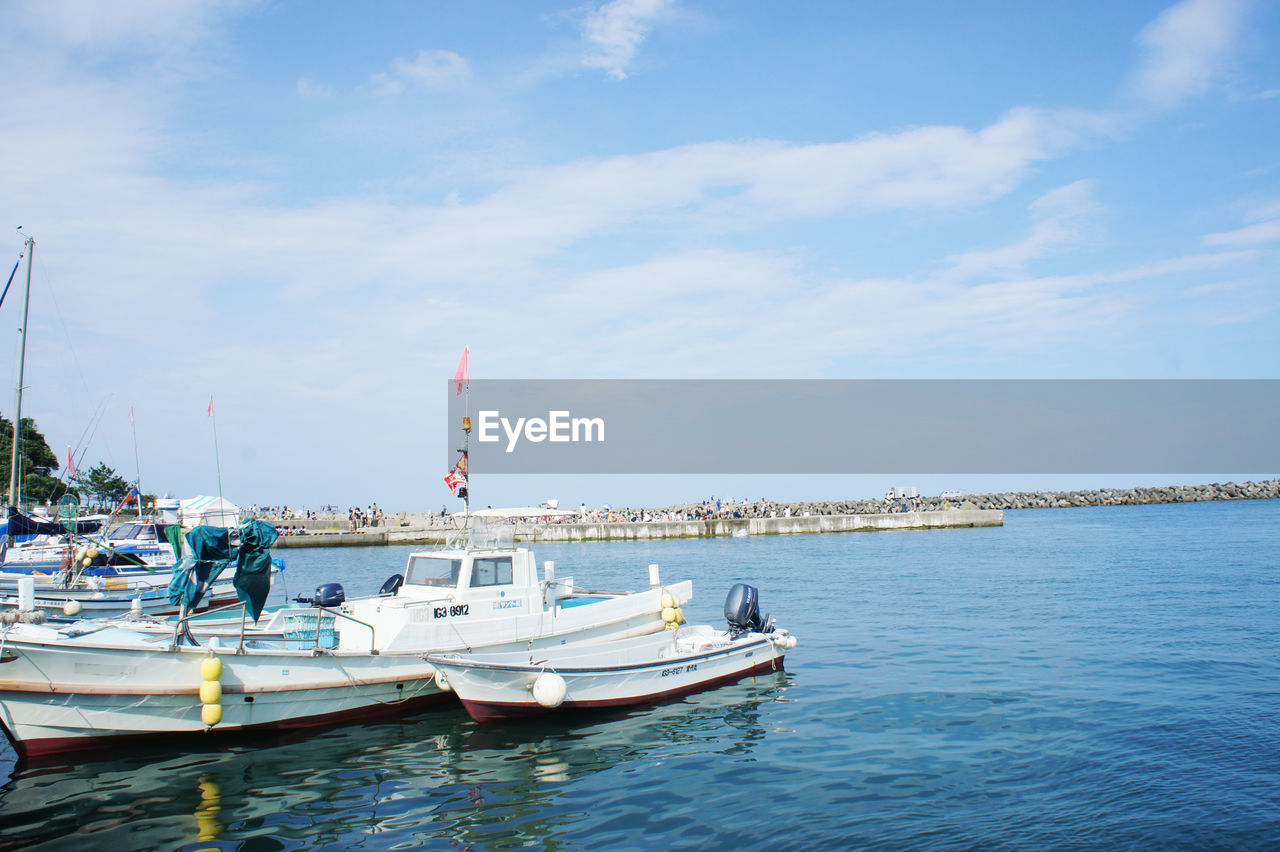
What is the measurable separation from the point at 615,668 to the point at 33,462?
7952cm

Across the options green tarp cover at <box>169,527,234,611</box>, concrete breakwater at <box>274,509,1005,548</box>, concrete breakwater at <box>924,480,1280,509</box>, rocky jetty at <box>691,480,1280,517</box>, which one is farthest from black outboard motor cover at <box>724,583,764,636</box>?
concrete breakwater at <box>924,480,1280,509</box>

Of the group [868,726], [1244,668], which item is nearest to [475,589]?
[868,726]

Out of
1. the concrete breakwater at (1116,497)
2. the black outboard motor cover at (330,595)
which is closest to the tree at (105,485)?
the black outboard motor cover at (330,595)

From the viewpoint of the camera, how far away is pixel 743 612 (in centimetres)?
1805

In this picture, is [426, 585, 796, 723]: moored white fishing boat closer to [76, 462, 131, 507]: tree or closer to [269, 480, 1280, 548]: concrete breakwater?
[269, 480, 1280, 548]: concrete breakwater

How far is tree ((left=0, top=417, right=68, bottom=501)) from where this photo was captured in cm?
6306

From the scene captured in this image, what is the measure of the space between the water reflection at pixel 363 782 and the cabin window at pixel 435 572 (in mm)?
2558

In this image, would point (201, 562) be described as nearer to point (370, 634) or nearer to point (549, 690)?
point (370, 634)

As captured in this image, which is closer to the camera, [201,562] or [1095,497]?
[201,562]

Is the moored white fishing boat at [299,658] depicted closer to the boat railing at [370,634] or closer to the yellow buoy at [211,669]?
the boat railing at [370,634]

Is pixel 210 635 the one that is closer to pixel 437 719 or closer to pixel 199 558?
pixel 199 558

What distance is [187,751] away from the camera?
1284 cm

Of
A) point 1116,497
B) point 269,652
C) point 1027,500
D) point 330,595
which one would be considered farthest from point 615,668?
point 1116,497

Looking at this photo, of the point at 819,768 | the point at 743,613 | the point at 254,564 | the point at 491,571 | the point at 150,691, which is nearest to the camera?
the point at 819,768
